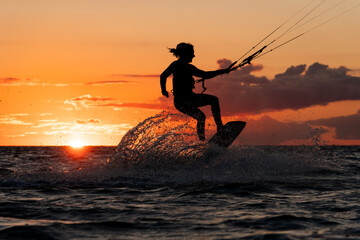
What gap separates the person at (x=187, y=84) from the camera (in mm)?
11680

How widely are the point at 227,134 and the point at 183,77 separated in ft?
6.33

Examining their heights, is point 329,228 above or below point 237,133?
below

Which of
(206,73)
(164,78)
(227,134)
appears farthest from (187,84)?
(227,134)

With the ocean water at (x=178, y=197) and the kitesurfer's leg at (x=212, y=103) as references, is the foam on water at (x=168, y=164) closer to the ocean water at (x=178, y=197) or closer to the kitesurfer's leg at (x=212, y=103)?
the ocean water at (x=178, y=197)

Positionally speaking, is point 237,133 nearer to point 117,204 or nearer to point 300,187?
point 300,187

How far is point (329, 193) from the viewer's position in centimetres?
804

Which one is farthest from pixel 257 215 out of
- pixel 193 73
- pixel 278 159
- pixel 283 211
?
pixel 278 159

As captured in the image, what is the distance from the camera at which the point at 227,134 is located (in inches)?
476

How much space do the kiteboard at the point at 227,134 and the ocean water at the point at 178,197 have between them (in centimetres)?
26

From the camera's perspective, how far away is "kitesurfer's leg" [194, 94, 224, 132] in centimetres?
1173

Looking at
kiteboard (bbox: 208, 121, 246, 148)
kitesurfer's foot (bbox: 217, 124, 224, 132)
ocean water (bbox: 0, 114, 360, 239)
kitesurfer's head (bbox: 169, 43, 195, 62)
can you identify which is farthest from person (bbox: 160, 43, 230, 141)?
ocean water (bbox: 0, 114, 360, 239)

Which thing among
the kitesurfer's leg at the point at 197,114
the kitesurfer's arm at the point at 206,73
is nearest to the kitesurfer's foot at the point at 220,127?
the kitesurfer's leg at the point at 197,114

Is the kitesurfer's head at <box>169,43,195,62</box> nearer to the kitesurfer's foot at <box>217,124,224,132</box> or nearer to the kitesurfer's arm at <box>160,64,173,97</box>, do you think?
the kitesurfer's arm at <box>160,64,173,97</box>

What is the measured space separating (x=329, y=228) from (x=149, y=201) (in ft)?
9.53
